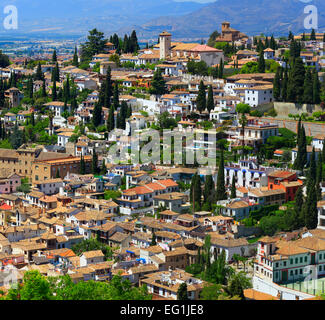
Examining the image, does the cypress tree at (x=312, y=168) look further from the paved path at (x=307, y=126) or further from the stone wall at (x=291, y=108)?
the stone wall at (x=291, y=108)

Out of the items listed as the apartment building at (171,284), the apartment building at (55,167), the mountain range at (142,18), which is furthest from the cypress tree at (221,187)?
the mountain range at (142,18)

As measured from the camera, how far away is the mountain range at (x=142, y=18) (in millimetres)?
79938

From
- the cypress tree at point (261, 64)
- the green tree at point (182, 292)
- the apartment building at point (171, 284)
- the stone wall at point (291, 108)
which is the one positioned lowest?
the apartment building at point (171, 284)

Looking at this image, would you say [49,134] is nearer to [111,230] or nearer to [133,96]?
[133,96]

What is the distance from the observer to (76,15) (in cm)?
9900

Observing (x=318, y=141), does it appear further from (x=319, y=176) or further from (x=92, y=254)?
(x=92, y=254)

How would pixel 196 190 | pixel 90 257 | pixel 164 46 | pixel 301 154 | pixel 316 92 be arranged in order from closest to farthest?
pixel 90 257
pixel 196 190
pixel 301 154
pixel 316 92
pixel 164 46

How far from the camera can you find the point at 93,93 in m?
35.1

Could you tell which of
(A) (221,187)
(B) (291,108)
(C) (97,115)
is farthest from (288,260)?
(C) (97,115)

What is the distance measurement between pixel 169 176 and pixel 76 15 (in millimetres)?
76939

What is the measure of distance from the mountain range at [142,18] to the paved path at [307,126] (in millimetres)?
37396

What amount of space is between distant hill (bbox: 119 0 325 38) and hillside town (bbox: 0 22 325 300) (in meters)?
25.8

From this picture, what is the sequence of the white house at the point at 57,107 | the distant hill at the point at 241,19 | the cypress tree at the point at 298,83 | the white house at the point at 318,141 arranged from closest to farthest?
the white house at the point at 318,141 < the cypress tree at the point at 298,83 < the white house at the point at 57,107 < the distant hill at the point at 241,19

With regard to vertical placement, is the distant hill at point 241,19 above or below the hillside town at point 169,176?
above
